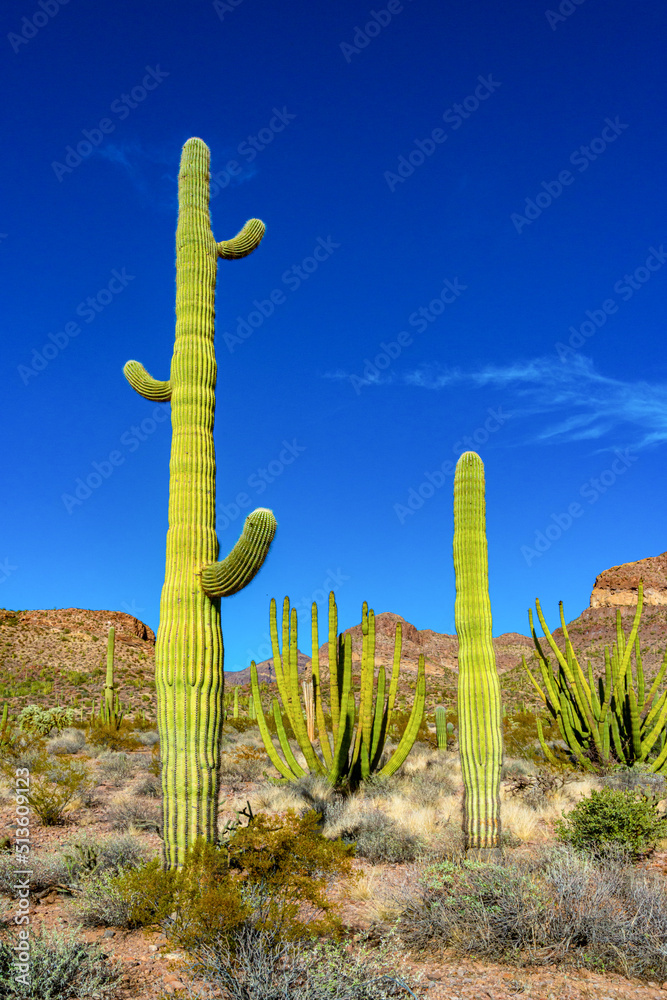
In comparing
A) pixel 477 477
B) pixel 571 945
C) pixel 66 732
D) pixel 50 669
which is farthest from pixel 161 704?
pixel 50 669

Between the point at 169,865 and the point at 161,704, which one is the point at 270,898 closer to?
the point at 169,865

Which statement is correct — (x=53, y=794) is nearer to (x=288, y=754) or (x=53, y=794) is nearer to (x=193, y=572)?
(x=288, y=754)

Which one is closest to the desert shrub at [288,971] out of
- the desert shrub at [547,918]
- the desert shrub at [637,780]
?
the desert shrub at [547,918]

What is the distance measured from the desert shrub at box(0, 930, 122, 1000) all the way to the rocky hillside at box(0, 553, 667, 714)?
74.3ft

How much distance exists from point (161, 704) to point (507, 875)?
3406mm

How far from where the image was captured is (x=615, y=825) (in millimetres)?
7785

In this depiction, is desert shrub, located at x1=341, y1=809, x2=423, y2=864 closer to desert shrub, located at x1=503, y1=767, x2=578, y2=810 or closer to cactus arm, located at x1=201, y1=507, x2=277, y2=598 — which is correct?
desert shrub, located at x1=503, y1=767, x2=578, y2=810

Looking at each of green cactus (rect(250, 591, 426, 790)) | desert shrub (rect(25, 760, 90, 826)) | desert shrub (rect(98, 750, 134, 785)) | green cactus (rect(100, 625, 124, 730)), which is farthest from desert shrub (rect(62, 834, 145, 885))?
green cactus (rect(100, 625, 124, 730))

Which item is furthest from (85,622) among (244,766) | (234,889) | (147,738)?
(234,889)

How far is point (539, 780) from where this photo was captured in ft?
37.3

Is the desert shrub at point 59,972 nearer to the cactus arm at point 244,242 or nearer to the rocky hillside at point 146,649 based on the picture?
the cactus arm at point 244,242

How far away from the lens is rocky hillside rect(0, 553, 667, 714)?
37.4 metres

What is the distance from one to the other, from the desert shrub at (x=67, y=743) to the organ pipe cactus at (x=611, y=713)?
35.3 feet

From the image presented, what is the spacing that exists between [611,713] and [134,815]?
7888 mm
